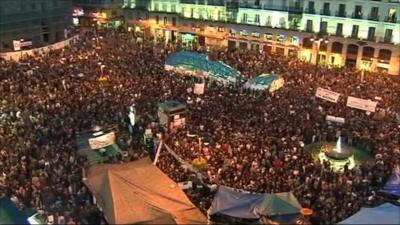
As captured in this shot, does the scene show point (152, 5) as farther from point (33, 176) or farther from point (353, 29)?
point (33, 176)

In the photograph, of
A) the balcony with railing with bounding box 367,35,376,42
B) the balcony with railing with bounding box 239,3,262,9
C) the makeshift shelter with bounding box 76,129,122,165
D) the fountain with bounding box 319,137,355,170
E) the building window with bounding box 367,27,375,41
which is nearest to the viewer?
the makeshift shelter with bounding box 76,129,122,165

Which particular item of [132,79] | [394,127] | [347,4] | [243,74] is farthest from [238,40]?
[394,127]

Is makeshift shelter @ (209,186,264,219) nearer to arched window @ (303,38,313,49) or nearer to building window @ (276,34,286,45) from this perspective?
arched window @ (303,38,313,49)

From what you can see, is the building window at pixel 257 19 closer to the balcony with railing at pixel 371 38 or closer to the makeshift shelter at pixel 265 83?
the balcony with railing at pixel 371 38

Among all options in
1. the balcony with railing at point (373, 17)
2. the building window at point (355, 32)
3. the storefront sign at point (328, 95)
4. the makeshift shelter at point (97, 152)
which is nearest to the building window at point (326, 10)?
the building window at point (355, 32)

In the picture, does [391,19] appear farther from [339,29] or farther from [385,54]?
[339,29]

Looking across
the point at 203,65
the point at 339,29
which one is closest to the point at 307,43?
the point at 339,29

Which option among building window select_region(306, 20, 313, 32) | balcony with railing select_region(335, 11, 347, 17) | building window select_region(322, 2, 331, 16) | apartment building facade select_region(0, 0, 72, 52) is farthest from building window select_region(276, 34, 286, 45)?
apartment building facade select_region(0, 0, 72, 52)
